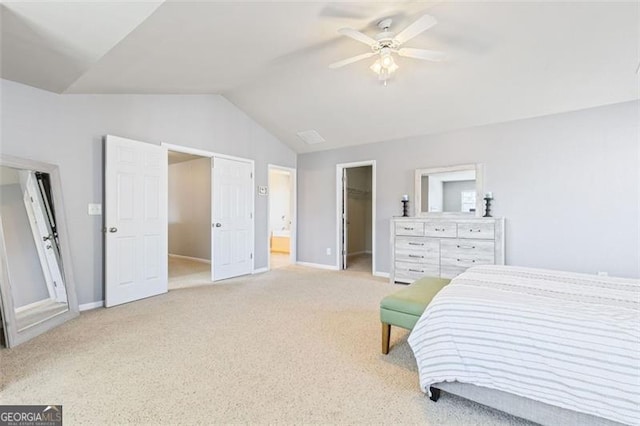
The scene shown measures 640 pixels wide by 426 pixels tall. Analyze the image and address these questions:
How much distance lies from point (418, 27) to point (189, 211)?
634 centimetres

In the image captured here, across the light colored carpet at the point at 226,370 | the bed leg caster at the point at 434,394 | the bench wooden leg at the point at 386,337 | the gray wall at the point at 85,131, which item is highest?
the gray wall at the point at 85,131

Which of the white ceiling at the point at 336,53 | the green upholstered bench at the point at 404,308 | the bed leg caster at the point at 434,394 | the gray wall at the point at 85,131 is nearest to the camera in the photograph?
the bed leg caster at the point at 434,394

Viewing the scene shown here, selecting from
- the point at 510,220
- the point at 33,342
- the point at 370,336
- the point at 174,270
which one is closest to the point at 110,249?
the point at 33,342

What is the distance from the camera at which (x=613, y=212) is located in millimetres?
3582

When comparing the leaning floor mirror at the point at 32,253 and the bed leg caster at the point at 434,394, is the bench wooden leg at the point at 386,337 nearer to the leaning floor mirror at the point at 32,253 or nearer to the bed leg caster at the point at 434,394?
the bed leg caster at the point at 434,394

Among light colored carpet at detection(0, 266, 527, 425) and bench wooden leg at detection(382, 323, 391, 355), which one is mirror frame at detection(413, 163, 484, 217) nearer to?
light colored carpet at detection(0, 266, 527, 425)

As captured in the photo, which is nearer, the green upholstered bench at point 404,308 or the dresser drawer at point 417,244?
the green upholstered bench at point 404,308

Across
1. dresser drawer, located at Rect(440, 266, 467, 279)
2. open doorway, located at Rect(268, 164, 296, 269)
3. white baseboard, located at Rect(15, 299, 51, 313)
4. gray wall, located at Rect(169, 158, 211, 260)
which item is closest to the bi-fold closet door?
white baseboard, located at Rect(15, 299, 51, 313)

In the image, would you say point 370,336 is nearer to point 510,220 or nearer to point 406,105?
point 510,220

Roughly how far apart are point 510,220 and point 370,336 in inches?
111

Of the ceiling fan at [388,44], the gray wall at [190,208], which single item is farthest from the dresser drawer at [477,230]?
the gray wall at [190,208]

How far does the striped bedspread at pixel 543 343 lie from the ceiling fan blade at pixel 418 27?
6.32 feet

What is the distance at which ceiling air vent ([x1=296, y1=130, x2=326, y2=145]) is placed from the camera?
5503mm

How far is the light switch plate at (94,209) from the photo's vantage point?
11.4ft
